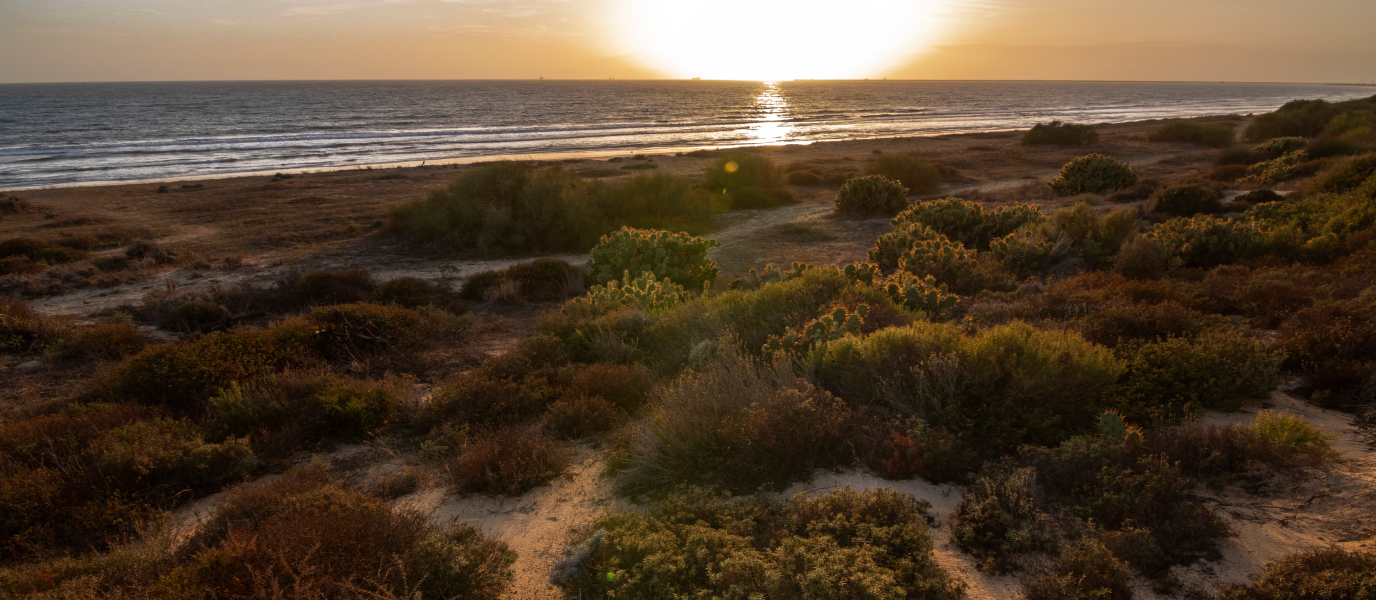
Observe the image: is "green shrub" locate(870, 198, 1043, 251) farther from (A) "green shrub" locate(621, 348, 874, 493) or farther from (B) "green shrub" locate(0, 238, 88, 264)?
(B) "green shrub" locate(0, 238, 88, 264)

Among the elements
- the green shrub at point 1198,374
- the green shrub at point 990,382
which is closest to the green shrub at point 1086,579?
the green shrub at point 990,382

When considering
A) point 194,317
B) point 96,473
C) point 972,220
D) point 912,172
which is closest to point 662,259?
point 972,220

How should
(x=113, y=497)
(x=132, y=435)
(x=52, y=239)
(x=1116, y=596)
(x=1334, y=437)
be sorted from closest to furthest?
(x=1116, y=596)
(x=1334, y=437)
(x=113, y=497)
(x=132, y=435)
(x=52, y=239)

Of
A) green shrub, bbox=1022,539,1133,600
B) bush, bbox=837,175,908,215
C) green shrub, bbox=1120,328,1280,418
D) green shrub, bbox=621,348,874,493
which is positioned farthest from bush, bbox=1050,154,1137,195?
green shrub, bbox=1022,539,1133,600

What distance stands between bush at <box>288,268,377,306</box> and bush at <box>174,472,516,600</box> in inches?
301

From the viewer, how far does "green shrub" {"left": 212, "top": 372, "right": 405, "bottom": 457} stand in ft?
18.5

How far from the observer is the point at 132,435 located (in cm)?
502

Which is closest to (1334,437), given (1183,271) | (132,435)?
(1183,271)

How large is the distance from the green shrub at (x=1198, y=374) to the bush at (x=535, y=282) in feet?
28.2

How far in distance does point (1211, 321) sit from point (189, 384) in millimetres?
10454

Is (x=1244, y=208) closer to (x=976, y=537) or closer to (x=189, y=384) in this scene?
(x=976, y=537)

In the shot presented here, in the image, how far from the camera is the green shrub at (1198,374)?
477 centimetres

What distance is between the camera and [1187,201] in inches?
531

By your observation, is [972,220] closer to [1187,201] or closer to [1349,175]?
[1187,201]
